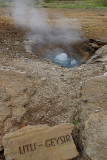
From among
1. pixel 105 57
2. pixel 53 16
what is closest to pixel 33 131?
pixel 105 57

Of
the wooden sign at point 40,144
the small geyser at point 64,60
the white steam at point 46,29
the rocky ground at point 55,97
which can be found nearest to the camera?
the wooden sign at point 40,144

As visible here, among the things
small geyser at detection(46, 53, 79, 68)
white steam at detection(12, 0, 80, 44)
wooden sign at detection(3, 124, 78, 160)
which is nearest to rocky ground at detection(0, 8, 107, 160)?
wooden sign at detection(3, 124, 78, 160)

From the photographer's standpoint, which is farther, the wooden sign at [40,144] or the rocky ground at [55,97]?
the rocky ground at [55,97]

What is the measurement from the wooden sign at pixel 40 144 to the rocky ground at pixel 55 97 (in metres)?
0.22

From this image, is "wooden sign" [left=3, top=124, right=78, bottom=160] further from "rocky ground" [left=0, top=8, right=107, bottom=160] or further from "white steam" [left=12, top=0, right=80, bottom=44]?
"white steam" [left=12, top=0, right=80, bottom=44]

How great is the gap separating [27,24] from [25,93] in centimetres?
421

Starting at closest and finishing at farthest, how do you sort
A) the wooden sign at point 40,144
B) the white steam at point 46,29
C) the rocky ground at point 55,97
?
the wooden sign at point 40,144, the rocky ground at point 55,97, the white steam at point 46,29

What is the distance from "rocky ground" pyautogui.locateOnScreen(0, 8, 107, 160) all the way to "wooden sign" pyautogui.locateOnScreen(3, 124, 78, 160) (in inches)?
8.8

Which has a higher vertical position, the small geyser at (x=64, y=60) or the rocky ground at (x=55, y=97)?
the rocky ground at (x=55, y=97)

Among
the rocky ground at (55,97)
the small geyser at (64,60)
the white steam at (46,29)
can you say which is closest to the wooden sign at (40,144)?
the rocky ground at (55,97)

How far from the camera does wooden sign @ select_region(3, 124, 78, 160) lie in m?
2.54

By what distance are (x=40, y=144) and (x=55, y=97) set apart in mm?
1240

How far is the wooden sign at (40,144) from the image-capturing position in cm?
254

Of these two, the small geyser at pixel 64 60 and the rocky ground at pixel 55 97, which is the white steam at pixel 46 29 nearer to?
the small geyser at pixel 64 60
